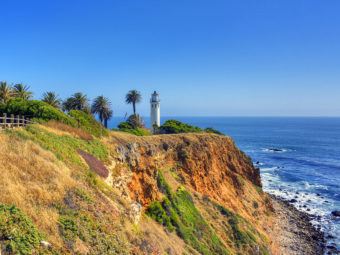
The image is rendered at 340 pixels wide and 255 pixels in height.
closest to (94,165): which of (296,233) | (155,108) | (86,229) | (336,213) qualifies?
(86,229)

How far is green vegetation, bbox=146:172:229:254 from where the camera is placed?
28583 millimetres

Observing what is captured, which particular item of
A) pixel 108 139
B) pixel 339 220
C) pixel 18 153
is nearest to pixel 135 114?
pixel 108 139

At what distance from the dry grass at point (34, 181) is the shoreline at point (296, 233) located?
33.4m

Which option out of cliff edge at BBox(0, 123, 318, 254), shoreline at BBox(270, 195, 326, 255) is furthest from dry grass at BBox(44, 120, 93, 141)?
shoreline at BBox(270, 195, 326, 255)

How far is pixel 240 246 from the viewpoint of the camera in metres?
33.2

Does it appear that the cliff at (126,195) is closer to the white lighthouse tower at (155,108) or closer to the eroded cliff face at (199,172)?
the eroded cliff face at (199,172)

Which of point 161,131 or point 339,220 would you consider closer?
point 339,220

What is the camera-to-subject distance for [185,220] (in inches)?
1232

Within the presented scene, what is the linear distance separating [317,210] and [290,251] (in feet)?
68.1

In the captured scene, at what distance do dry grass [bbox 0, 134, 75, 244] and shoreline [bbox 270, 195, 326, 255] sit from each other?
33359mm

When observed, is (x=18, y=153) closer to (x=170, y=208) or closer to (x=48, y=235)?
(x=48, y=235)

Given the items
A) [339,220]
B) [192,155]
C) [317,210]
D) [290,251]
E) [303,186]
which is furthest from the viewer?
[303,186]

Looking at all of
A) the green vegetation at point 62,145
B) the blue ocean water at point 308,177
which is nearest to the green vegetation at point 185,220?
the green vegetation at point 62,145

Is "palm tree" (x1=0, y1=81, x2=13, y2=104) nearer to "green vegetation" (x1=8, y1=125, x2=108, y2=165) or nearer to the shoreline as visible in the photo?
"green vegetation" (x1=8, y1=125, x2=108, y2=165)
